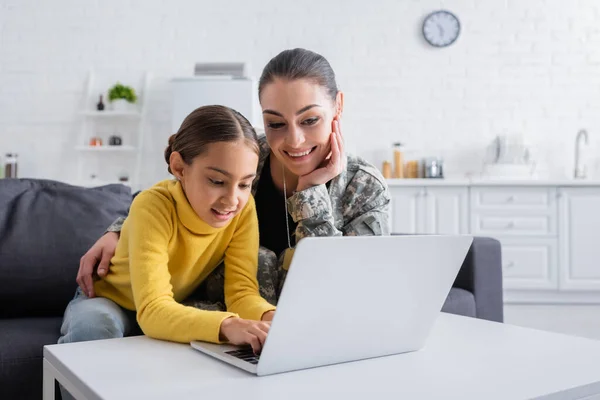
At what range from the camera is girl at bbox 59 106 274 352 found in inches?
45.8

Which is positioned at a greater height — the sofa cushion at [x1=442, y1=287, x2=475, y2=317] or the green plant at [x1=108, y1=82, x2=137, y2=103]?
the green plant at [x1=108, y1=82, x2=137, y2=103]

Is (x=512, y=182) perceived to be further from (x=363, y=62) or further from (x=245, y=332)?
(x=245, y=332)

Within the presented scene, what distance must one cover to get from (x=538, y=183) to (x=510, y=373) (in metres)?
3.51

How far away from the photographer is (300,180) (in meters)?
1.54

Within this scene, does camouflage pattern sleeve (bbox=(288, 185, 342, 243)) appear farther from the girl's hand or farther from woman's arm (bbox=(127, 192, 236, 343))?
woman's arm (bbox=(127, 192, 236, 343))

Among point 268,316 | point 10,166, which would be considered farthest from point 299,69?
point 10,166

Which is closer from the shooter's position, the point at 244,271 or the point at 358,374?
the point at 358,374

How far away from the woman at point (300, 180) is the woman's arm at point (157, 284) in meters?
0.29

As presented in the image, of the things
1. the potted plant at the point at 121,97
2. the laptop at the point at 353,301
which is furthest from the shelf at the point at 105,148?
the laptop at the point at 353,301

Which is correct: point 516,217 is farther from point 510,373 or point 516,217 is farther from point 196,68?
point 510,373

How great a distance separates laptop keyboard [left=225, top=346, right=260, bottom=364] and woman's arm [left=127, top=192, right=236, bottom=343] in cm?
6

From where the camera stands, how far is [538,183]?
4.13 m

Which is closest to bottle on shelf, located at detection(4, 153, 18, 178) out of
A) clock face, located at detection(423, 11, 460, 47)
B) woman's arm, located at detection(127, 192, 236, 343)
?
Result: clock face, located at detection(423, 11, 460, 47)

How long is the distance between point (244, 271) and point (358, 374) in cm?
54
